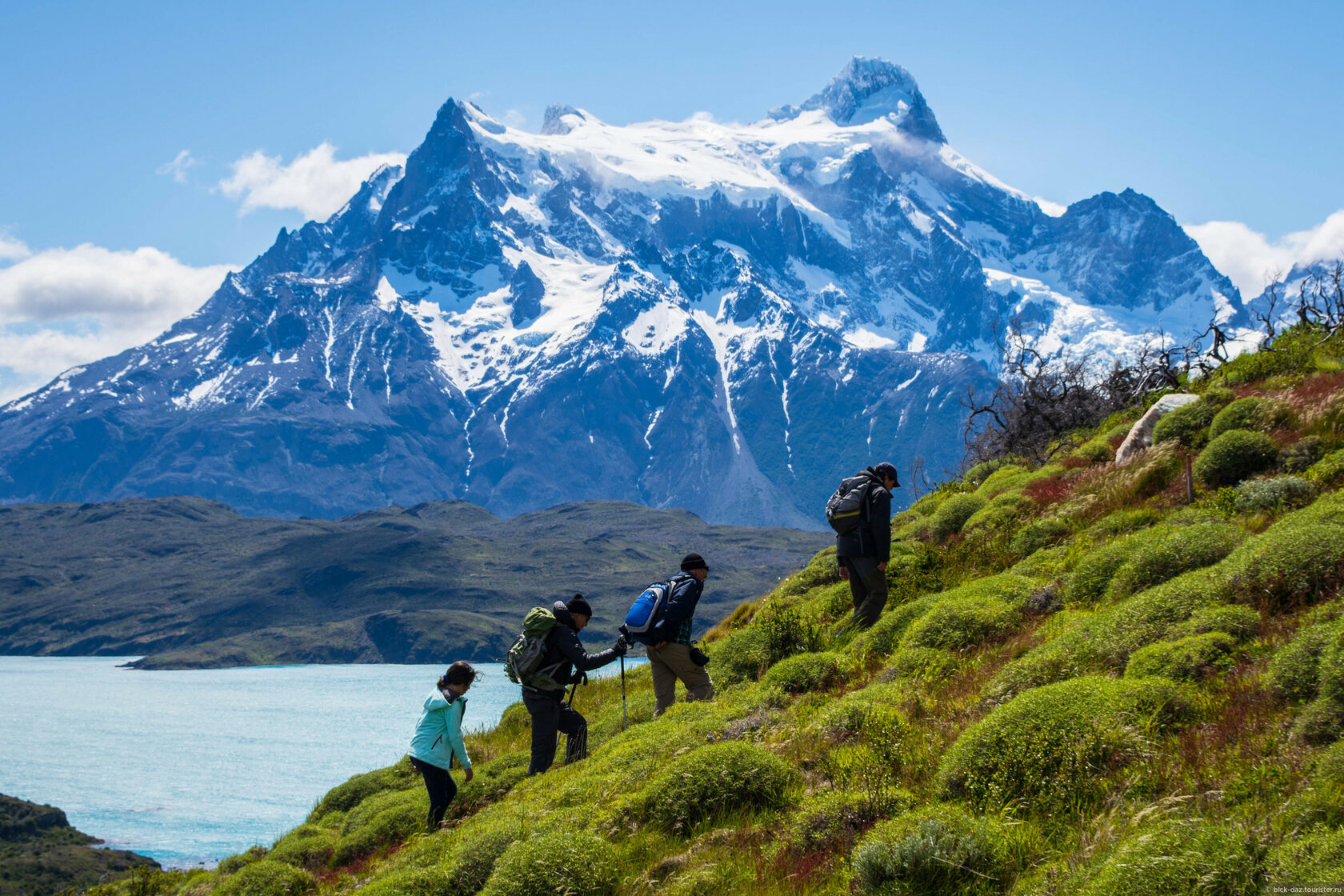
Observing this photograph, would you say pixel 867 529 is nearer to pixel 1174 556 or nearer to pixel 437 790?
pixel 1174 556

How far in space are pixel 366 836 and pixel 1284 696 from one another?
1253 centimetres

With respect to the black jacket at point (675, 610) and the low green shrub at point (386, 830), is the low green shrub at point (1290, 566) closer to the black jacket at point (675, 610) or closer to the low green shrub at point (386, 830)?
the black jacket at point (675, 610)

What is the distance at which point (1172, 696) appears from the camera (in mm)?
7457

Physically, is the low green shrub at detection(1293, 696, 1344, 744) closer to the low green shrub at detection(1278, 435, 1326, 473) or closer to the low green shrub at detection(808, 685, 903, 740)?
the low green shrub at detection(808, 685, 903, 740)

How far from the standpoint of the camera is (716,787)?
349 inches

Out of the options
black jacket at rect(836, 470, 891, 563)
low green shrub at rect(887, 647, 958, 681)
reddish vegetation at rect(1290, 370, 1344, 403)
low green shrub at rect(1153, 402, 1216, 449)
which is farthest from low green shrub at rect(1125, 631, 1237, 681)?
low green shrub at rect(1153, 402, 1216, 449)

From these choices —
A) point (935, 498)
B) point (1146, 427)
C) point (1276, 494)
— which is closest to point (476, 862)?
point (1276, 494)

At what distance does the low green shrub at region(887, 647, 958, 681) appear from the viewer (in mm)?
10750

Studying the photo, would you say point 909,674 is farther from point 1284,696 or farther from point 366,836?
point 366,836

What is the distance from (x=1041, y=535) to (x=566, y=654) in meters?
7.89

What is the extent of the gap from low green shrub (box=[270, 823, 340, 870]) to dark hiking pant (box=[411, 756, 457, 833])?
2.66 m

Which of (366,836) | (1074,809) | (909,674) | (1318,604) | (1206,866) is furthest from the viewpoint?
(366,836)

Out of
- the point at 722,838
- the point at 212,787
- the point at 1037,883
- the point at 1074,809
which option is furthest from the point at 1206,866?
the point at 212,787

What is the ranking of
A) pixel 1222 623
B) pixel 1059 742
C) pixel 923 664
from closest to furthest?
pixel 1059 742, pixel 1222 623, pixel 923 664
